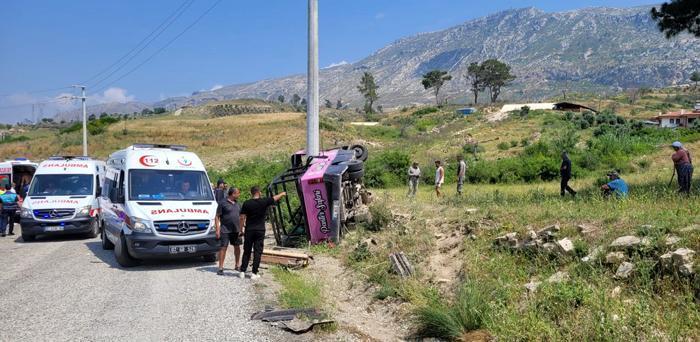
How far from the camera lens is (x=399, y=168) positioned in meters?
29.4

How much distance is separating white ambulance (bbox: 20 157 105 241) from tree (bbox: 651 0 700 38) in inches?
694

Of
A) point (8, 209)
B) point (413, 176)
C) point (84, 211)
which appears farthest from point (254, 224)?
point (8, 209)

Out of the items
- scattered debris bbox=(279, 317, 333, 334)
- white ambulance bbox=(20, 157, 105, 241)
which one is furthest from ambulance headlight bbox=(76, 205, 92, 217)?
scattered debris bbox=(279, 317, 333, 334)

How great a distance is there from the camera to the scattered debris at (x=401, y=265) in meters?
9.59

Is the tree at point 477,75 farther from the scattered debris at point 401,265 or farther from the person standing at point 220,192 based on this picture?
the scattered debris at point 401,265

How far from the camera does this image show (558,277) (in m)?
7.55

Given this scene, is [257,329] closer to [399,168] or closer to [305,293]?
[305,293]

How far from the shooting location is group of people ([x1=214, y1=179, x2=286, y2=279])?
1020 cm

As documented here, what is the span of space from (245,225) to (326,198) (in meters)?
3.18

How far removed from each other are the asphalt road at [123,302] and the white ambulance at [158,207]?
1.52ft

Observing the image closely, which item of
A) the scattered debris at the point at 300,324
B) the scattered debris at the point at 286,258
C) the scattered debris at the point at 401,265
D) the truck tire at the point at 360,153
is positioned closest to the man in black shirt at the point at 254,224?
the scattered debris at the point at 286,258

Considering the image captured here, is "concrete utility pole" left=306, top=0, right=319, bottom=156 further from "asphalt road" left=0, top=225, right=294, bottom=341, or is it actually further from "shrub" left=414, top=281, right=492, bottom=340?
"shrub" left=414, top=281, right=492, bottom=340

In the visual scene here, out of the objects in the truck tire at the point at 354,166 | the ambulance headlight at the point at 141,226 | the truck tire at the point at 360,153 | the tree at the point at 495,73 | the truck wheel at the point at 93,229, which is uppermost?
the tree at the point at 495,73

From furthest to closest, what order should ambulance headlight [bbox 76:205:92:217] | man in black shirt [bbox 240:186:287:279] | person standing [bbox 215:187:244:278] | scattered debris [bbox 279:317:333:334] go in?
ambulance headlight [bbox 76:205:92:217], person standing [bbox 215:187:244:278], man in black shirt [bbox 240:186:287:279], scattered debris [bbox 279:317:333:334]
